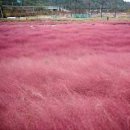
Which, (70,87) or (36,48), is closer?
(70,87)

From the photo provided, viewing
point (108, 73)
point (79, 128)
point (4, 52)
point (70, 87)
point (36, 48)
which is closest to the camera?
point (79, 128)

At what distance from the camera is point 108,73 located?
568 cm

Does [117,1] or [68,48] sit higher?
[117,1]

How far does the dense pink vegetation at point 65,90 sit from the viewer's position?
12.2 feet

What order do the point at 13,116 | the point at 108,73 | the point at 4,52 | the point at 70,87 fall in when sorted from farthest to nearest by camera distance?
the point at 4,52 < the point at 108,73 < the point at 70,87 < the point at 13,116

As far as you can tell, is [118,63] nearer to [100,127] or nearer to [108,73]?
[108,73]

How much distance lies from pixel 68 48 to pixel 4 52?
2.55 metres

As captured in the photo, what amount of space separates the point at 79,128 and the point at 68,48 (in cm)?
551

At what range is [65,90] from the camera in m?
4.82

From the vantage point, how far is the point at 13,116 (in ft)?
12.7

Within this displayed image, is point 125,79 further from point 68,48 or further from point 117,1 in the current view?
point 117,1

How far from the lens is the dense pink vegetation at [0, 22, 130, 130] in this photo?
3705 millimetres

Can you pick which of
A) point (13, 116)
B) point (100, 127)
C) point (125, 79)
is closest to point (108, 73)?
point (125, 79)

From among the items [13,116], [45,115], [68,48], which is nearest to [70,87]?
[45,115]
